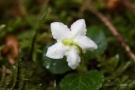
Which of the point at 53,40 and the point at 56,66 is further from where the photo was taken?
the point at 53,40

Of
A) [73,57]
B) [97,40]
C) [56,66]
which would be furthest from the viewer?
[97,40]

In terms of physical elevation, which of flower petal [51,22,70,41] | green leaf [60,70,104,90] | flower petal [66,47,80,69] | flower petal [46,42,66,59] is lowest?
green leaf [60,70,104,90]

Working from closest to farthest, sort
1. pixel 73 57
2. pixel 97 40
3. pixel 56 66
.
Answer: pixel 73 57 → pixel 56 66 → pixel 97 40

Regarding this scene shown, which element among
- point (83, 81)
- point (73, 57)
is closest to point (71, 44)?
point (73, 57)

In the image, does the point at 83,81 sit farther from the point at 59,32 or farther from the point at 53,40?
the point at 53,40

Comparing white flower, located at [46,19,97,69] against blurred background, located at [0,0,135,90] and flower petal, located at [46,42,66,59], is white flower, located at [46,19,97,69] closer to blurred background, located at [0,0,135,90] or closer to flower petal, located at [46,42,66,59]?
flower petal, located at [46,42,66,59]

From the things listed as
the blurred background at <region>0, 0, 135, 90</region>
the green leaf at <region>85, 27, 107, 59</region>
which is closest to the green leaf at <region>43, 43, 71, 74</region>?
the blurred background at <region>0, 0, 135, 90</region>

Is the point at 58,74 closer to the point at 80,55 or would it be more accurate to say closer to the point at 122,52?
the point at 80,55
